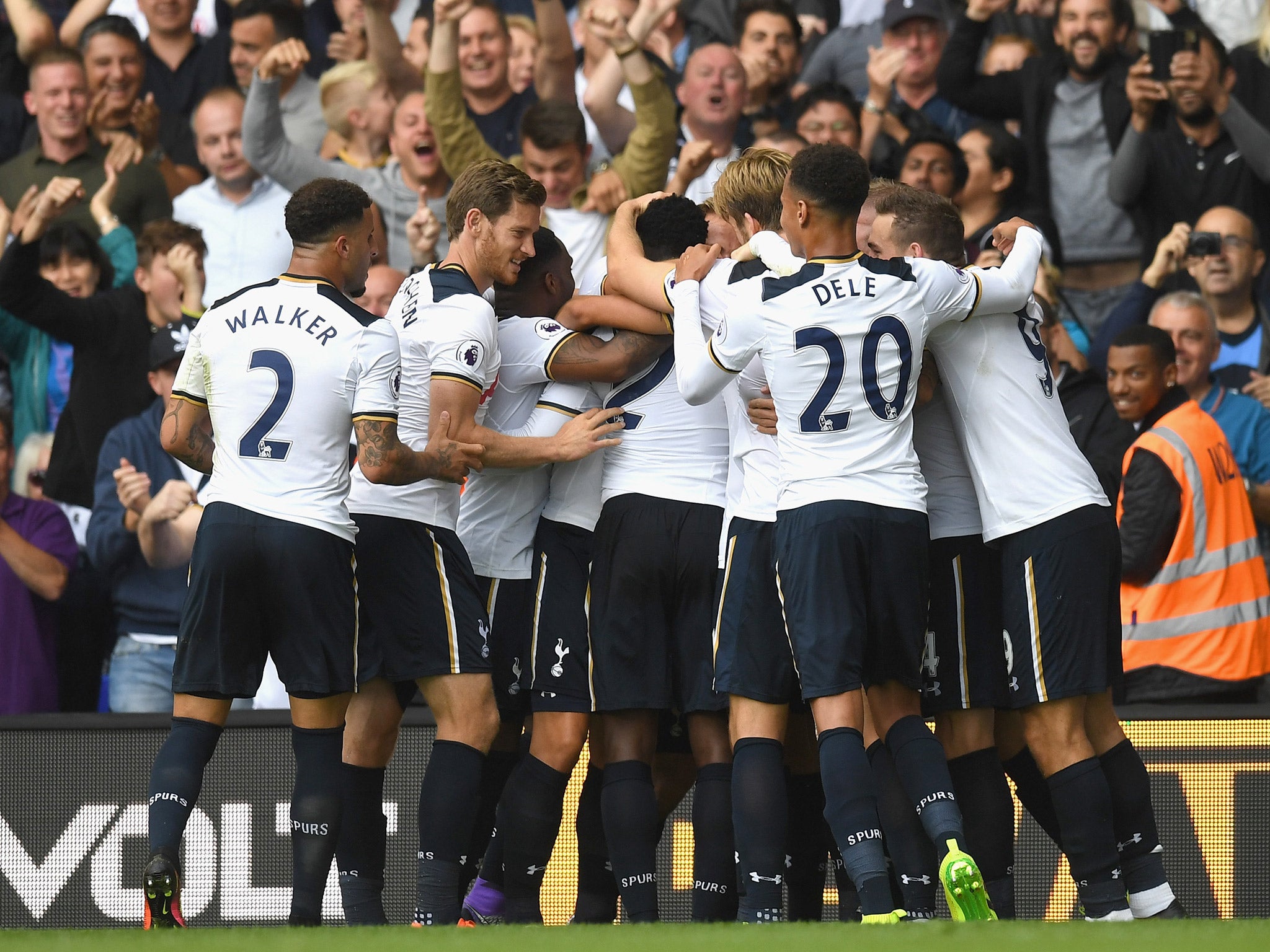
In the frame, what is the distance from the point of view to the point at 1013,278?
5.37 meters

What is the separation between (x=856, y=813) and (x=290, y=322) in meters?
2.40

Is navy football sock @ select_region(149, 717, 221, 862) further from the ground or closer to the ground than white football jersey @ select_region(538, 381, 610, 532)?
closer to the ground

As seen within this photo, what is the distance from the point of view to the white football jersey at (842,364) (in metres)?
5.07

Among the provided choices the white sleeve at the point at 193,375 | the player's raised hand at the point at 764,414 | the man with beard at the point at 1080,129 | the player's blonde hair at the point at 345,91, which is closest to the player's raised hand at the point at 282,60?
Result: the player's blonde hair at the point at 345,91

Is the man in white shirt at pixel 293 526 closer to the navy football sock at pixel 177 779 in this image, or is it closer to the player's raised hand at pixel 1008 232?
the navy football sock at pixel 177 779

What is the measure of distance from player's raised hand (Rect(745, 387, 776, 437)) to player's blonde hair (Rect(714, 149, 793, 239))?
2.29 feet

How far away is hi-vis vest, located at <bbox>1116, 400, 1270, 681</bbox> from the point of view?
6914 millimetres

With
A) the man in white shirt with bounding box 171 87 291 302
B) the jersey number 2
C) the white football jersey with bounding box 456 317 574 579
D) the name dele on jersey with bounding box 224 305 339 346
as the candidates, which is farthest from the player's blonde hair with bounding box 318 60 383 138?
the jersey number 2

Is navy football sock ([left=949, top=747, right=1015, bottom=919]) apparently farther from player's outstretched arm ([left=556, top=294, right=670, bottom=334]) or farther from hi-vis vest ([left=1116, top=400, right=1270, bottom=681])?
player's outstretched arm ([left=556, top=294, right=670, bottom=334])

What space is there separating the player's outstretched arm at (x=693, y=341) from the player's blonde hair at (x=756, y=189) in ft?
0.99

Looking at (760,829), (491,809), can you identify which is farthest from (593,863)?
(760,829)

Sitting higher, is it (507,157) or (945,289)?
(507,157)

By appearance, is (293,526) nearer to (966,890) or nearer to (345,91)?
(966,890)

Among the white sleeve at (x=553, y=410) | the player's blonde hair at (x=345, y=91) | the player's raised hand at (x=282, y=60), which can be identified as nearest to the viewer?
the white sleeve at (x=553, y=410)
